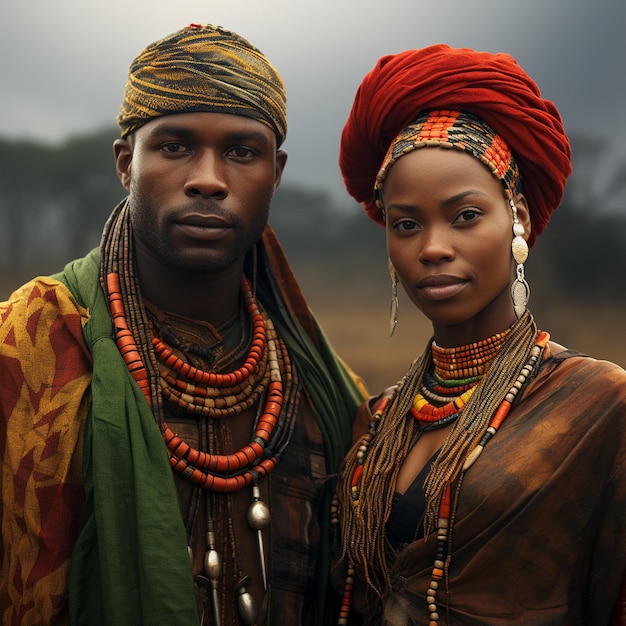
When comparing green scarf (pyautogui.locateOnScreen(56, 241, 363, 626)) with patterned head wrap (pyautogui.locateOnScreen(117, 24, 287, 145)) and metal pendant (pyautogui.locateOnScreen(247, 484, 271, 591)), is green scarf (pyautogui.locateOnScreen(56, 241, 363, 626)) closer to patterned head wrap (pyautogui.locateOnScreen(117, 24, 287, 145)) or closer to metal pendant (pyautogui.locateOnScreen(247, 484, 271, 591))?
metal pendant (pyautogui.locateOnScreen(247, 484, 271, 591))

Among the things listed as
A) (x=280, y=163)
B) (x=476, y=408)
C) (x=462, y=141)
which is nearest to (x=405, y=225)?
(x=462, y=141)

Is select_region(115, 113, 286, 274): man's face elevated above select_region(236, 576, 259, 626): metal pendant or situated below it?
above

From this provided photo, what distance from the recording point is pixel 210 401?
2.90 m

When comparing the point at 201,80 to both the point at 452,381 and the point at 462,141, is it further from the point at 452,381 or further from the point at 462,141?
the point at 452,381

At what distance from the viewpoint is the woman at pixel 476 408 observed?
235cm

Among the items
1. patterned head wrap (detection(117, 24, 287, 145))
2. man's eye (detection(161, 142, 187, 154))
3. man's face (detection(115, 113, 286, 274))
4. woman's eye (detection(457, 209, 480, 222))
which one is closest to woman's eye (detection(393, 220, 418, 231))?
woman's eye (detection(457, 209, 480, 222))

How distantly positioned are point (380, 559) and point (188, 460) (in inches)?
26.5

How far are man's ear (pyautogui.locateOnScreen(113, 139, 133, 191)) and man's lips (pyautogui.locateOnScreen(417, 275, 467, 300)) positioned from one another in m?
1.16

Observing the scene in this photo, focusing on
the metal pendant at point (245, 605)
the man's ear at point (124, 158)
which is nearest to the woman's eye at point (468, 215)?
the man's ear at point (124, 158)

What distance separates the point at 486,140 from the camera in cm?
260

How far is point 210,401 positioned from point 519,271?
1.08 m

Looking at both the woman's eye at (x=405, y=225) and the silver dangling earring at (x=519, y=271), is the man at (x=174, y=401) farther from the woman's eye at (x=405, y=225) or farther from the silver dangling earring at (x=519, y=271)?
the silver dangling earring at (x=519, y=271)

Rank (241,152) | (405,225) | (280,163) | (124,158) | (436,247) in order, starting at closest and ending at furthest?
(436,247), (405,225), (241,152), (124,158), (280,163)

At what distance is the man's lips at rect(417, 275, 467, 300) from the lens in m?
2.55
